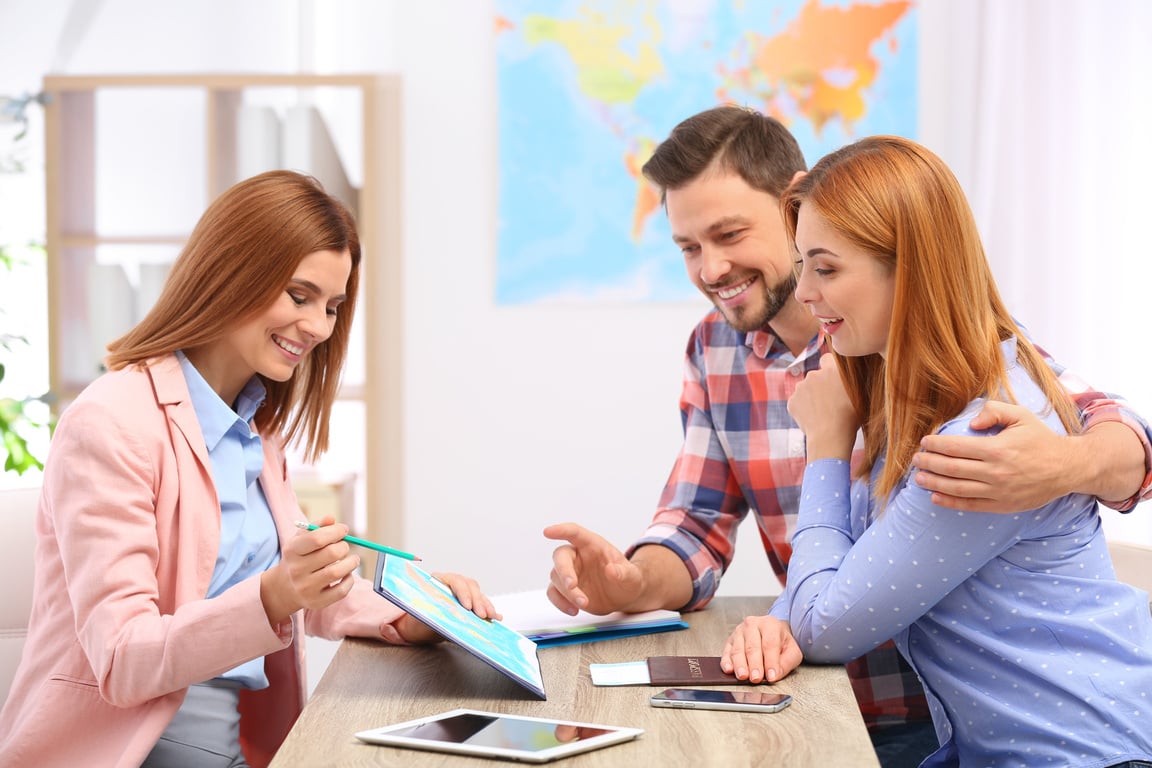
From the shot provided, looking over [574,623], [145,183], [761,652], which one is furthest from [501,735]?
[145,183]

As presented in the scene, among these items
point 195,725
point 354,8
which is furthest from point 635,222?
point 195,725

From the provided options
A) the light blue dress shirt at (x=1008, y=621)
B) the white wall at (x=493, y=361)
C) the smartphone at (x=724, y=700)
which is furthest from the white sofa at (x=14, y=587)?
the white wall at (x=493, y=361)

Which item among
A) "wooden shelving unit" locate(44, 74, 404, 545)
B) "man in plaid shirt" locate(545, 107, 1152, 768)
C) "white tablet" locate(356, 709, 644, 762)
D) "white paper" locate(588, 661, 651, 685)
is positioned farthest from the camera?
"wooden shelving unit" locate(44, 74, 404, 545)

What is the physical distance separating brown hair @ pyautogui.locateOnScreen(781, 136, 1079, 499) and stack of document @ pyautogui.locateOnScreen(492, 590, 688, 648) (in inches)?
14.5

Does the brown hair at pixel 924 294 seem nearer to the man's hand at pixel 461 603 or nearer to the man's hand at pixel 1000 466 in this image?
the man's hand at pixel 1000 466

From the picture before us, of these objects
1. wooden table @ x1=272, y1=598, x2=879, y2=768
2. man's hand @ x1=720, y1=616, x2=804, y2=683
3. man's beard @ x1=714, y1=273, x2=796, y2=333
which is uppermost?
man's beard @ x1=714, y1=273, x2=796, y2=333

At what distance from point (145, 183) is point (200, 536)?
6.57 ft

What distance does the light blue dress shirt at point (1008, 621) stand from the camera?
1.20m

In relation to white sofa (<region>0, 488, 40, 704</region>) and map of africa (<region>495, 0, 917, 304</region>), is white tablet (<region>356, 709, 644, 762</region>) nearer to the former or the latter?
white sofa (<region>0, 488, 40, 704</region>)

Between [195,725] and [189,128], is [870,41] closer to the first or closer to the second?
[189,128]

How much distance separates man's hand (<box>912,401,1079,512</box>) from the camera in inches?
44.5

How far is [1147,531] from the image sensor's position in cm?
262

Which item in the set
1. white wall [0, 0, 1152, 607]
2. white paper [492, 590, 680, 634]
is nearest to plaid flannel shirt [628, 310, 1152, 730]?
white paper [492, 590, 680, 634]

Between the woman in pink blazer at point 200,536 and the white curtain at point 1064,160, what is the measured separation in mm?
1880
